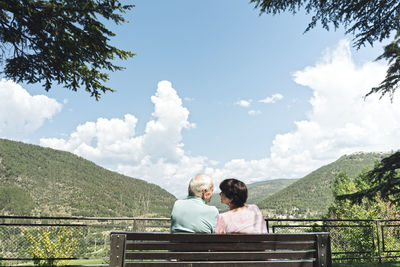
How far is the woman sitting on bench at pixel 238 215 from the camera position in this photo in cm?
232

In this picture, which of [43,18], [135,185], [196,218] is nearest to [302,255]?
[196,218]

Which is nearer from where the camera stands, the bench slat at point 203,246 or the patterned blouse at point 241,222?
the bench slat at point 203,246

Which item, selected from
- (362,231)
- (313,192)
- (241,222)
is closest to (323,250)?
(241,222)

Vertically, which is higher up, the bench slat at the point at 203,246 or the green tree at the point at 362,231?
the bench slat at the point at 203,246

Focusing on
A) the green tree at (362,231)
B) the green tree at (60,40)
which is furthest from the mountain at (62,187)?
the green tree at (60,40)

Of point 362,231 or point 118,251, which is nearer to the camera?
point 118,251

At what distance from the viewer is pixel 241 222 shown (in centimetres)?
234

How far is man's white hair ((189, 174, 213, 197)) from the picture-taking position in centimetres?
248

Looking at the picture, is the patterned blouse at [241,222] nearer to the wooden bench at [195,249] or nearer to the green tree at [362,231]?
the wooden bench at [195,249]

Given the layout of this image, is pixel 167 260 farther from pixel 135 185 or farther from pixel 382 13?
pixel 135 185

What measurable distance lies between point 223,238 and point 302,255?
64cm

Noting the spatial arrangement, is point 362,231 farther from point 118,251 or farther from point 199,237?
point 118,251

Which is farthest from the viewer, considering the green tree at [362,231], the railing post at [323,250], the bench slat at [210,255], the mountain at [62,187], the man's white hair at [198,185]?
the mountain at [62,187]

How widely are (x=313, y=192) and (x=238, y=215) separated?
446ft
